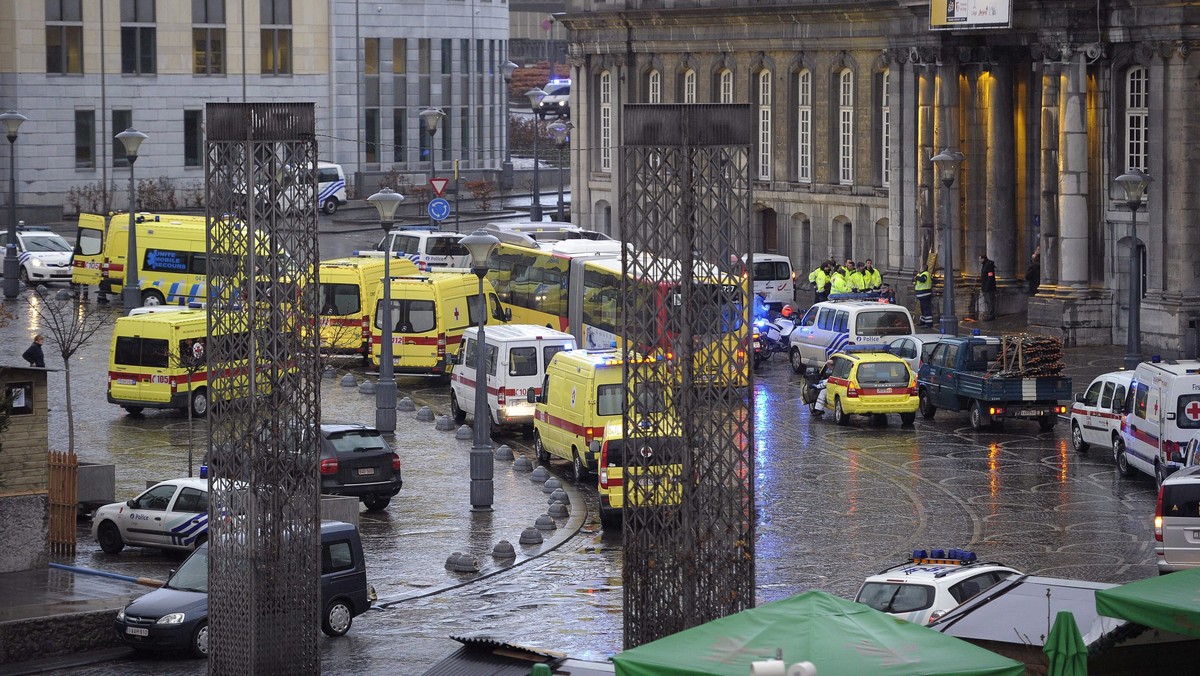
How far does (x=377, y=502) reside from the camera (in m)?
32.2

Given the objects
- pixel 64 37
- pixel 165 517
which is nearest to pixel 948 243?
pixel 165 517

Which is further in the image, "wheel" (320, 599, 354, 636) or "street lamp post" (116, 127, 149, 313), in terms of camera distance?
"street lamp post" (116, 127, 149, 313)

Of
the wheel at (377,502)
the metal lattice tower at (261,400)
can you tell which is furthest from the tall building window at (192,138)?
the metal lattice tower at (261,400)

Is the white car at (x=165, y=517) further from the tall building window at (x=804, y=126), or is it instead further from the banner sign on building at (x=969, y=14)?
the tall building window at (x=804, y=126)

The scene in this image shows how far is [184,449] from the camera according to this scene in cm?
3659

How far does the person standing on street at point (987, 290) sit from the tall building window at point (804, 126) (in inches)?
426

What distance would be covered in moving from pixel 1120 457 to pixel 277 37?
5695 centimetres

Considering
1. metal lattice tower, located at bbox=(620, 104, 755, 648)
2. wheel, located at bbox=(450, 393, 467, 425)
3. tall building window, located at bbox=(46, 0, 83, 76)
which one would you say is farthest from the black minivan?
tall building window, located at bbox=(46, 0, 83, 76)

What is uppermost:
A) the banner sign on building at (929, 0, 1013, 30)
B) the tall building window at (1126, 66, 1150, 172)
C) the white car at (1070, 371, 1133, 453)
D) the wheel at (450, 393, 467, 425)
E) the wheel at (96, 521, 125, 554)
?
the banner sign on building at (929, 0, 1013, 30)

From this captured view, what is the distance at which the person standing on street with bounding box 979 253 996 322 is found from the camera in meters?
54.9

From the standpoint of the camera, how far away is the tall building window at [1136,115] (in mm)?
50219

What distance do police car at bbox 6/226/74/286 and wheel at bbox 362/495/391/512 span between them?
2889cm

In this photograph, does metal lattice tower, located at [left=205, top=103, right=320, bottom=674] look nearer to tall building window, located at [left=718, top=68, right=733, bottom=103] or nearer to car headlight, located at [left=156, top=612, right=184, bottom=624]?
car headlight, located at [left=156, top=612, right=184, bottom=624]

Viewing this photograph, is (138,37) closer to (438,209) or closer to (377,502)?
(438,209)
